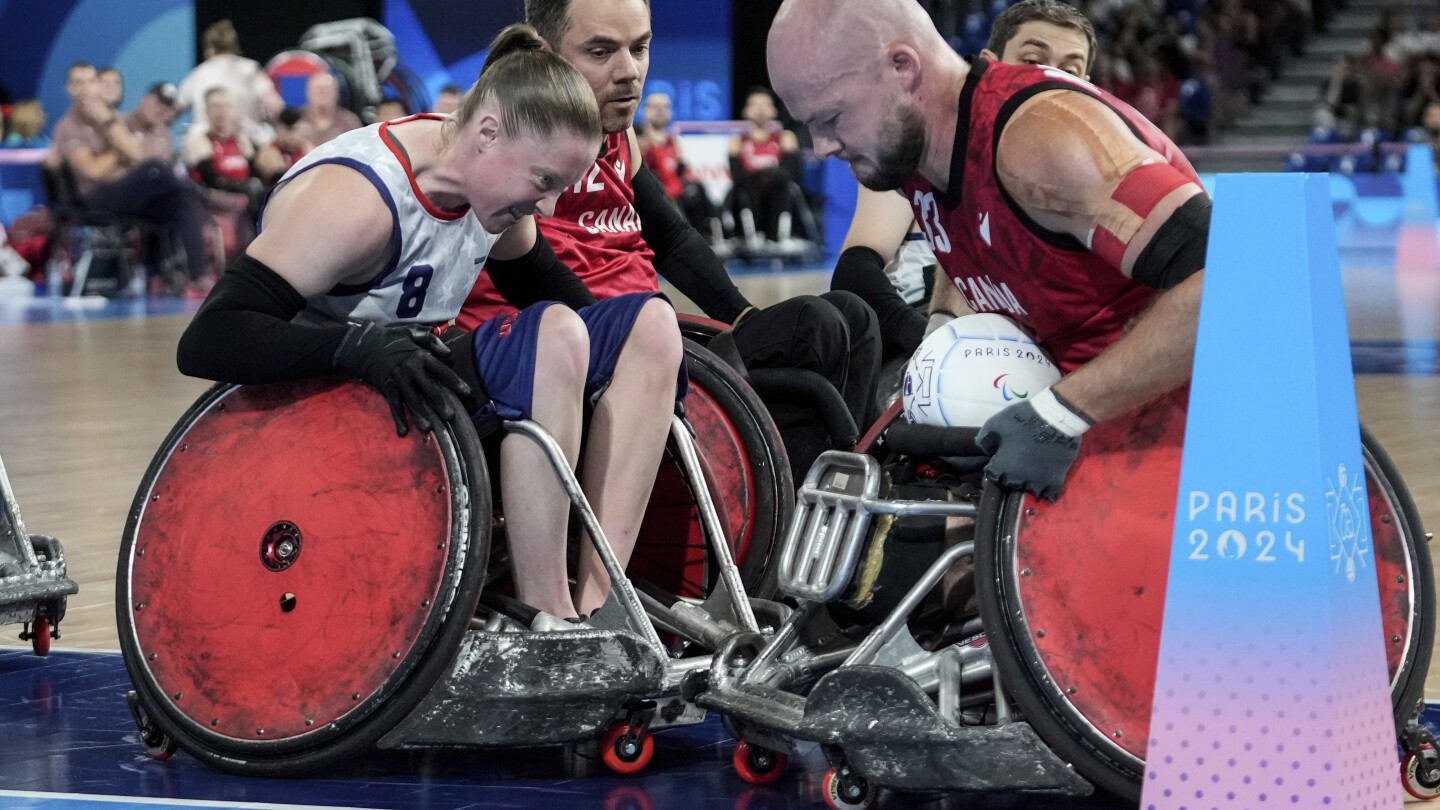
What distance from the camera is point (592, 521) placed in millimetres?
3447

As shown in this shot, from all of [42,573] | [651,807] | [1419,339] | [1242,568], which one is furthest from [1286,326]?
[1419,339]

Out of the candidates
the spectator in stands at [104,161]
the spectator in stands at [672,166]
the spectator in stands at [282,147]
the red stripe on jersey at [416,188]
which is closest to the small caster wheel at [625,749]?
the red stripe on jersey at [416,188]

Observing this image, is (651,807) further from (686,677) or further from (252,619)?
(252,619)

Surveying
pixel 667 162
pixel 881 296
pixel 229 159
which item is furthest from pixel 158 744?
pixel 667 162

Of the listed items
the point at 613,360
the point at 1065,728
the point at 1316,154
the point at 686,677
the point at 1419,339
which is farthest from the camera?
the point at 1316,154

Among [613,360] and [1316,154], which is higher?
[613,360]

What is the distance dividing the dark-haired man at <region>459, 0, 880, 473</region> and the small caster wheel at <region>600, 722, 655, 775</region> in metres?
1.27

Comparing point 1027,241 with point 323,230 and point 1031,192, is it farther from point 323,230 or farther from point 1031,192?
point 323,230

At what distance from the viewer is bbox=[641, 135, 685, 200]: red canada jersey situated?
1873cm

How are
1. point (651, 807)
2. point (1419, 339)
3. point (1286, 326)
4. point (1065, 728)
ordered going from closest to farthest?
point (1286, 326) → point (1065, 728) → point (651, 807) → point (1419, 339)

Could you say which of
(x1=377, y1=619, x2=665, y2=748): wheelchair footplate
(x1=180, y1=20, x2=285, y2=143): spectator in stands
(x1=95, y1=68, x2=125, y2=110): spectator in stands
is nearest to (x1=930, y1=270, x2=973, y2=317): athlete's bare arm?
(x1=377, y1=619, x2=665, y2=748): wheelchair footplate

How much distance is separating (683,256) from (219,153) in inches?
464

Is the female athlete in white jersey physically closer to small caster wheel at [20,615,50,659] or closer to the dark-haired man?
the dark-haired man

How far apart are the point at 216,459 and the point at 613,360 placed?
748mm
